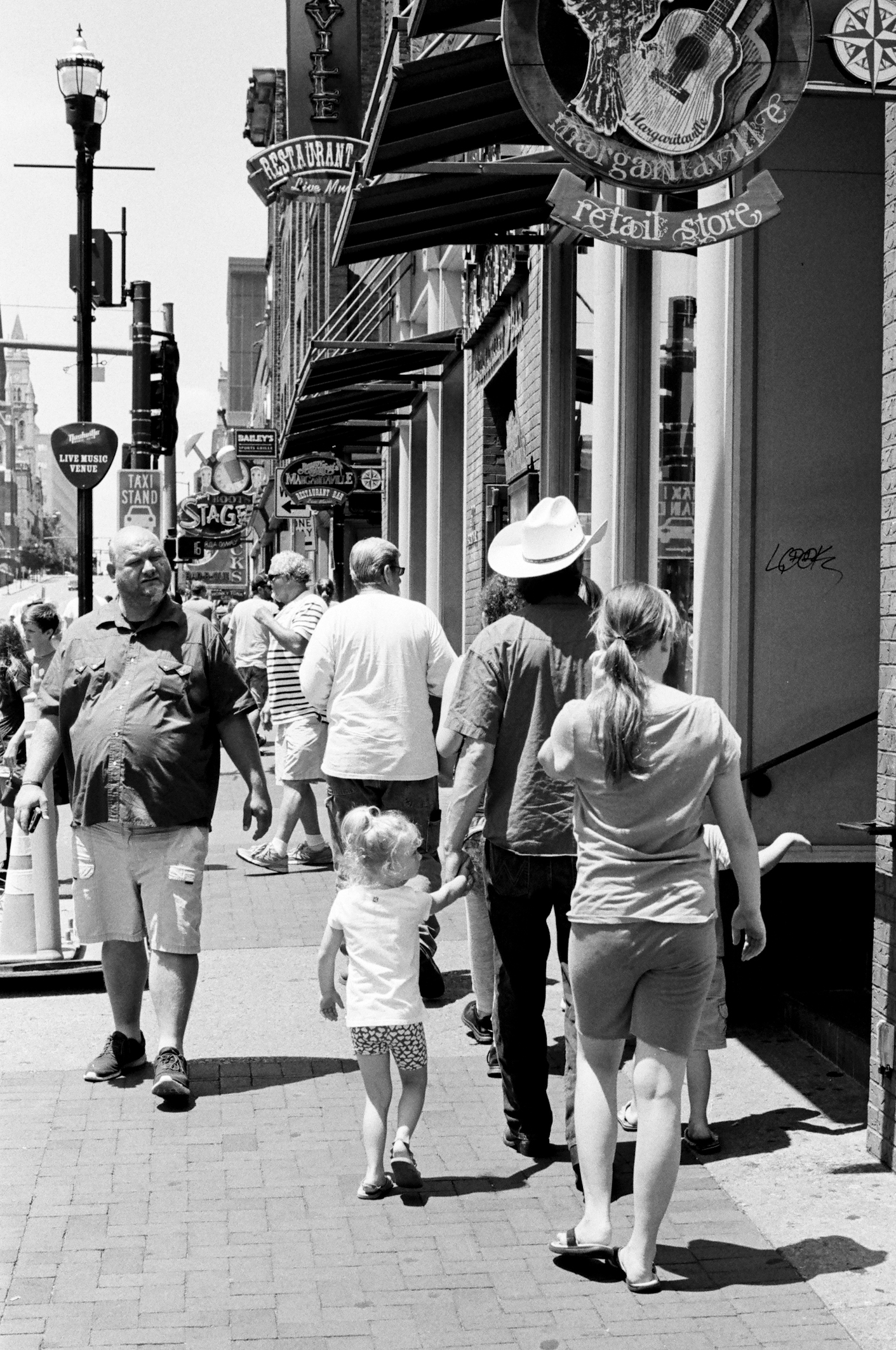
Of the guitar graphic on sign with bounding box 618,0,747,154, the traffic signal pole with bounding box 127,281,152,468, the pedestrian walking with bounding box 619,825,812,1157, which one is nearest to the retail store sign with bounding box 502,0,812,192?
the guitar graphic on sign with bounding box 618,0,747,154

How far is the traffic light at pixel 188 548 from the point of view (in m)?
35.8

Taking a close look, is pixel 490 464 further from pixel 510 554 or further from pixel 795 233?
pixel 510 554

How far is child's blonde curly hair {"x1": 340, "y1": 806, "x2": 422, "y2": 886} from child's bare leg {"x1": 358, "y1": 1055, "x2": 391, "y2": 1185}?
0.54 metres

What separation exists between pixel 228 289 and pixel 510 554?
15534 cm

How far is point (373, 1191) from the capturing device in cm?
504

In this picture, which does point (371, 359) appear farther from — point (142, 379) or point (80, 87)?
point (142, 379)

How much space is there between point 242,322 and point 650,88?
513ft

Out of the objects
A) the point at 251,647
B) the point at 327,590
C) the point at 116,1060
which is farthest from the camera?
the point at 327,590

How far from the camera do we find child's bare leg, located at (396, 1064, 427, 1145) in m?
5.09

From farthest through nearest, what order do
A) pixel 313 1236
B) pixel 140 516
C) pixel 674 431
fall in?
1. pixel 140 516
2. pixel 674 431
3. pixel 313 1236

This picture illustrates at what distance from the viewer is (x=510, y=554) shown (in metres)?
5.56

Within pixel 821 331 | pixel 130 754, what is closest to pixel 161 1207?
pixel 130 754

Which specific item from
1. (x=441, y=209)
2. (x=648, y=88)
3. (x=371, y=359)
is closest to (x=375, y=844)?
(x=648, y=88)

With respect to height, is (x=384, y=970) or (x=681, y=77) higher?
(x=681, y=77)
